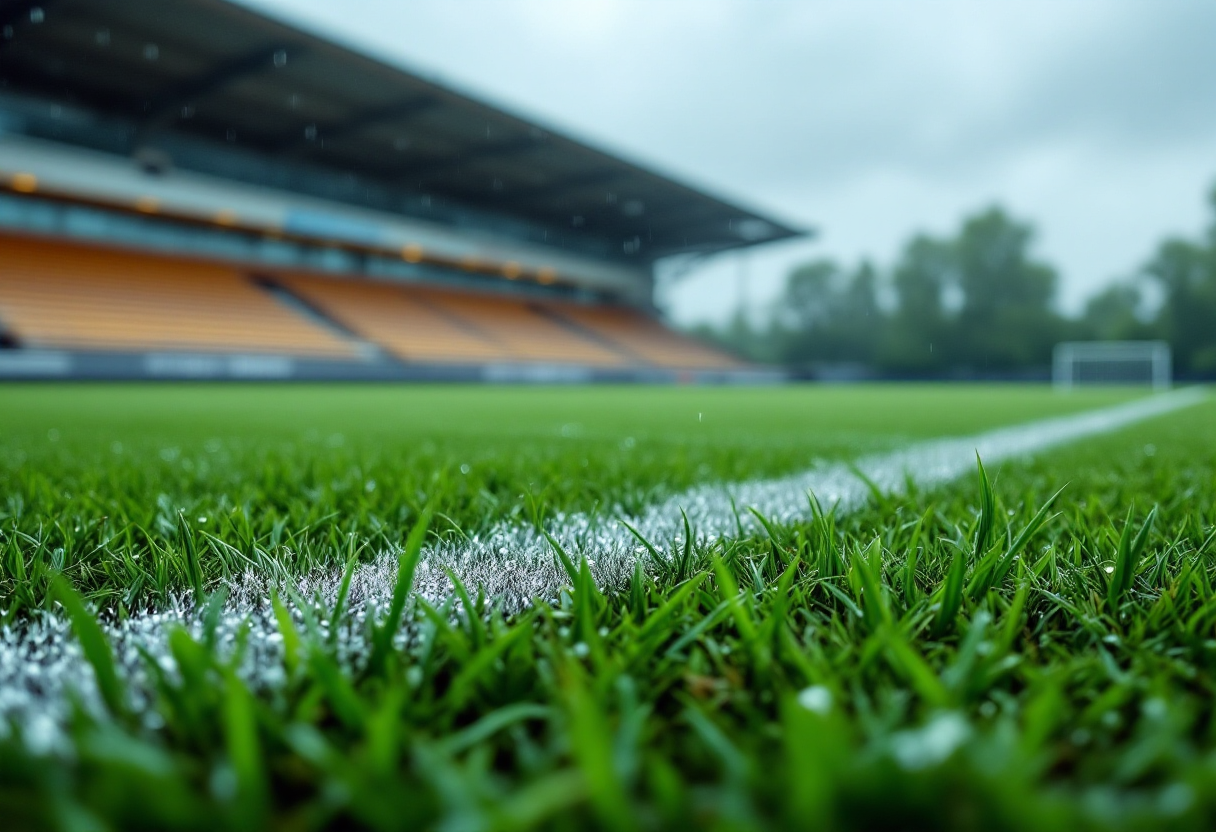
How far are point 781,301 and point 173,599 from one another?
3714 centimetres

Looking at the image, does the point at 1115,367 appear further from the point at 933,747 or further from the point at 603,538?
the point at 933,747

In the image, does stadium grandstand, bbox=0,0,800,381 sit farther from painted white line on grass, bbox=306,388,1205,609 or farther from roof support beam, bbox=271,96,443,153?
painted white line on grass, bbox=306,388,1205,609

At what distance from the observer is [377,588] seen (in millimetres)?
656

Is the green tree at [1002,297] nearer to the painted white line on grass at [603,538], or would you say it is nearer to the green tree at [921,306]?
the green tree at [921,306]

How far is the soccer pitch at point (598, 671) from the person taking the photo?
10.4 inches

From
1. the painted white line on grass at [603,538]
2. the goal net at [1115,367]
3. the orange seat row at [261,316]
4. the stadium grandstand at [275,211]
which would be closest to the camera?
the painted white line on grass at [603,538]

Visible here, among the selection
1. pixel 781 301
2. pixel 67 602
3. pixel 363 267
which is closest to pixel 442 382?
pixel 363 267

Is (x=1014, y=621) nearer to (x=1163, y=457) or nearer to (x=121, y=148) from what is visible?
(x=1163, y=457)

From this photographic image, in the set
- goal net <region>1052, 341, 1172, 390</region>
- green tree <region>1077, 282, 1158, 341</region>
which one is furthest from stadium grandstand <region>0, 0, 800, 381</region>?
green tree <region>1077, 282, 1158, 341</region>

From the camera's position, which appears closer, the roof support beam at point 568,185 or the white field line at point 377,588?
the white field line at point 377,588

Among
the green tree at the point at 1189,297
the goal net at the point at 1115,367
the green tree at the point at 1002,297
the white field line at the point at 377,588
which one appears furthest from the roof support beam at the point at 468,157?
the green tree at the point at 1189,297

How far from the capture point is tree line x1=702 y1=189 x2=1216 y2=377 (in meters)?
24.7

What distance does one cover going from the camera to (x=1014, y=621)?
471 mm

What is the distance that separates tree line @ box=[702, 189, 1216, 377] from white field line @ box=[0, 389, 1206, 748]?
24.3 meters
